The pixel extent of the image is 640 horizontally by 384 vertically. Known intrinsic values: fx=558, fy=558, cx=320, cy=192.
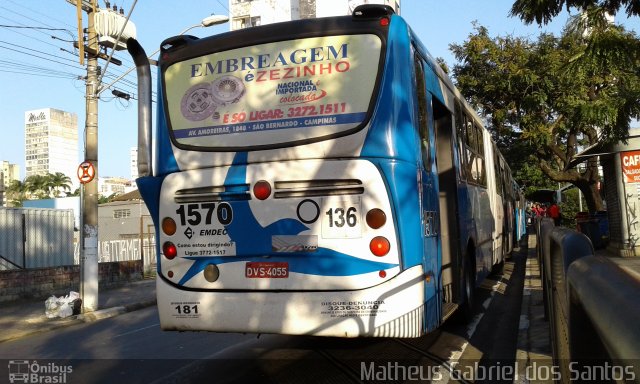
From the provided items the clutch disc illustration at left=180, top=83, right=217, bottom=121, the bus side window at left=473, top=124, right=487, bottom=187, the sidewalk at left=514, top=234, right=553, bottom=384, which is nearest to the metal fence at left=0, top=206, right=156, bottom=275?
the bus side window at left=473, top=124, right=487, bottom=187

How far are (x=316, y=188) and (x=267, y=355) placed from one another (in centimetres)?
264

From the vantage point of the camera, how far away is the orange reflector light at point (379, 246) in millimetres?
4848

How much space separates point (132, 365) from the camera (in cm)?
680

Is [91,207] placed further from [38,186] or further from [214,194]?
[38,186]

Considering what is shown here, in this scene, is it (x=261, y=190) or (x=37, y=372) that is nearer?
(x=261, y=190)

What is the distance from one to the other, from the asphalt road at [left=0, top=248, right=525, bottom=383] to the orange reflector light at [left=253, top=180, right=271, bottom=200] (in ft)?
6.14

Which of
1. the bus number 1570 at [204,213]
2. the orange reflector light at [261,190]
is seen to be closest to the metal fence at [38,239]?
the bus number 1570 at [204,213]

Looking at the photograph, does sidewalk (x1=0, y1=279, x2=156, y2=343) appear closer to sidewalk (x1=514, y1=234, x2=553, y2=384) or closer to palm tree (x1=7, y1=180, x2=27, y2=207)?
sidewalk (x1=514, y1=234, x2=553, y2=384)

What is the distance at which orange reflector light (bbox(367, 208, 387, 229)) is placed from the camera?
4863 millimetres

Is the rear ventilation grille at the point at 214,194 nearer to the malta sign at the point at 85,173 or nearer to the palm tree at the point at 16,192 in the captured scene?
the malta sign at the point at 85,173

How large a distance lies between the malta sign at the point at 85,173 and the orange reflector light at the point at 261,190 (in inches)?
339

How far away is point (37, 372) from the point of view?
678cm

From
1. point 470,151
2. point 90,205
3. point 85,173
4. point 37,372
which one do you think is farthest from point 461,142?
point 90,205

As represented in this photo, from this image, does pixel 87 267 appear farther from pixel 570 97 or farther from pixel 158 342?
pixel 570 97
